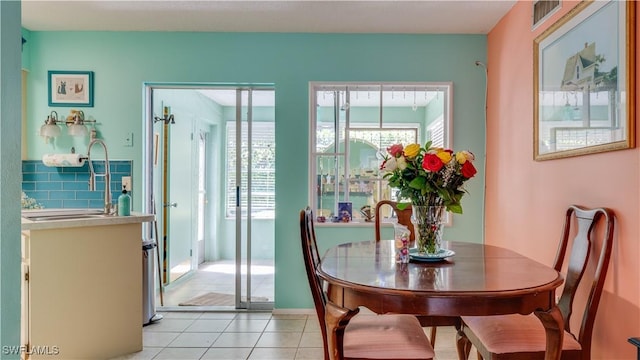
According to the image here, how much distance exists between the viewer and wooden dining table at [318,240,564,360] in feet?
4.11

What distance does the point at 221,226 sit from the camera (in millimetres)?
4621

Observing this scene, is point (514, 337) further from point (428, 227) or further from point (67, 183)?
point (67, 183)

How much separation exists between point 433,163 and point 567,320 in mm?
1017

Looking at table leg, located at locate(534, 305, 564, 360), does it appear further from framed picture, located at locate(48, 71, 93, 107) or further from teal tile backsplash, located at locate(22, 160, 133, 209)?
framed picture, located at locate(48, 71, 93, 107)

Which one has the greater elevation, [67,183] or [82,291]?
[67,183]

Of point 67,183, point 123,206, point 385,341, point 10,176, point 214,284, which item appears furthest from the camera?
point 214,284

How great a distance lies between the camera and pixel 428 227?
171 centimetres

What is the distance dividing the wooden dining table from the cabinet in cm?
146

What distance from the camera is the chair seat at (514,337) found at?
4.93ft

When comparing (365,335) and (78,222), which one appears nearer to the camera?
(365,335)

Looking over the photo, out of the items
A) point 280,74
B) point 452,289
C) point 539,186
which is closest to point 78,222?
point 280,74

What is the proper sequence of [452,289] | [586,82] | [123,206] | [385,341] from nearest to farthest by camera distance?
[452,289] < [385,341] < [586,82] < [123,206]

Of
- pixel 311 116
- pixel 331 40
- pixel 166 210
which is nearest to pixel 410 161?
pixel 311 116

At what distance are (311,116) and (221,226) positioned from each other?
2211 millimetres
